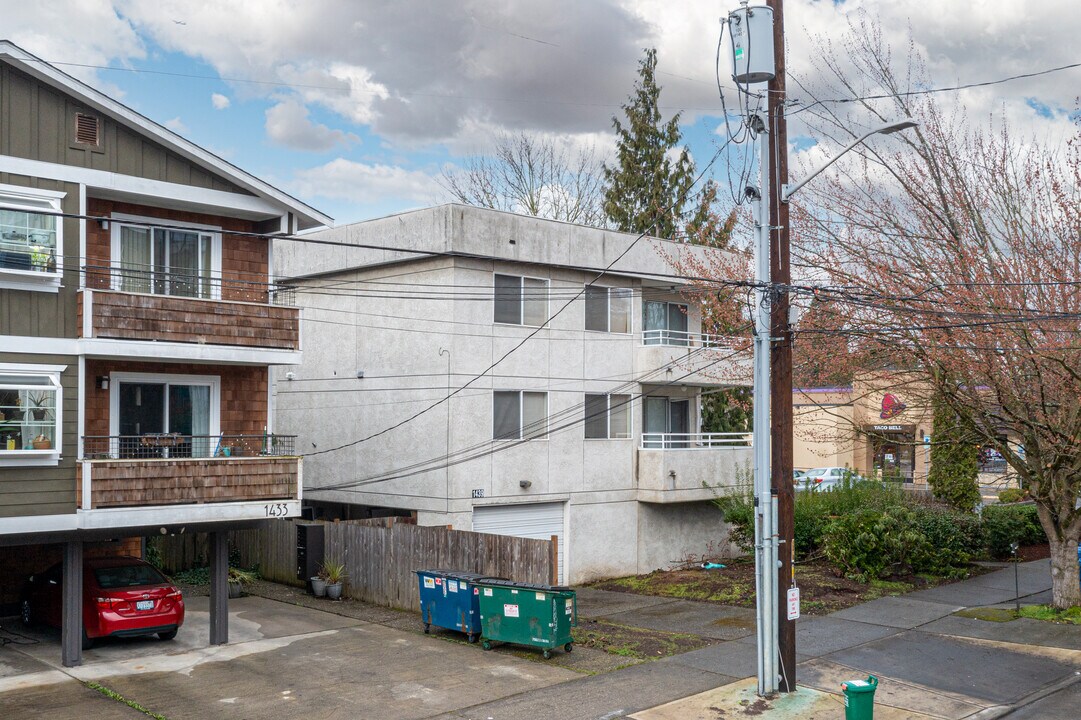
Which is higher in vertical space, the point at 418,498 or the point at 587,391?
the point at 587,391

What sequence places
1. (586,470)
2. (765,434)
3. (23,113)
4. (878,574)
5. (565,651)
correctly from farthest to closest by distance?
1. (586,470)
2. (878,574)
3. (565,651)
4. (23,113)
5. (765,434)

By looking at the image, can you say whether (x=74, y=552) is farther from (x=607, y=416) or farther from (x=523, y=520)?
(x=607, y=416)

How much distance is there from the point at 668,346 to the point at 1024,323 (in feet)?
34.7

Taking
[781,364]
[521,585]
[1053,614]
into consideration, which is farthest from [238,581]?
[1053,614]

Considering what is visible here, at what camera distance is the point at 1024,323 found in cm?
1620

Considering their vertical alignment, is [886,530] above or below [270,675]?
above

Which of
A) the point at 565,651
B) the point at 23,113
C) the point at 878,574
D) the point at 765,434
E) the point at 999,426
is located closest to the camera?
the point at 765,434

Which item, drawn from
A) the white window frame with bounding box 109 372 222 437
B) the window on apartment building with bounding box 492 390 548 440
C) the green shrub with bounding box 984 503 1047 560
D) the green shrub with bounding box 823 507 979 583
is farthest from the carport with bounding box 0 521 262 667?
the green shrub with bounding box 984 503 1047 560

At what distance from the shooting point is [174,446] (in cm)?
1747

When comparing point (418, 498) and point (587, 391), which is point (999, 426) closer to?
point (587, 391)

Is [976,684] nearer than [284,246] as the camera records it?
Yes

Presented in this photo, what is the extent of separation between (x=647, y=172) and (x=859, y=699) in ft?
106

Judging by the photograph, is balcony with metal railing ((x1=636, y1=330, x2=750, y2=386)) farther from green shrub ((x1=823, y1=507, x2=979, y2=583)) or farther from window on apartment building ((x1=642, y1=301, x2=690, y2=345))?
green shrub ((x1=823, y1=507, x2=979, y2=583))

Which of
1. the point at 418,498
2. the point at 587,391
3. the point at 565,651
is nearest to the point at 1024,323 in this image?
the point at 565,651
